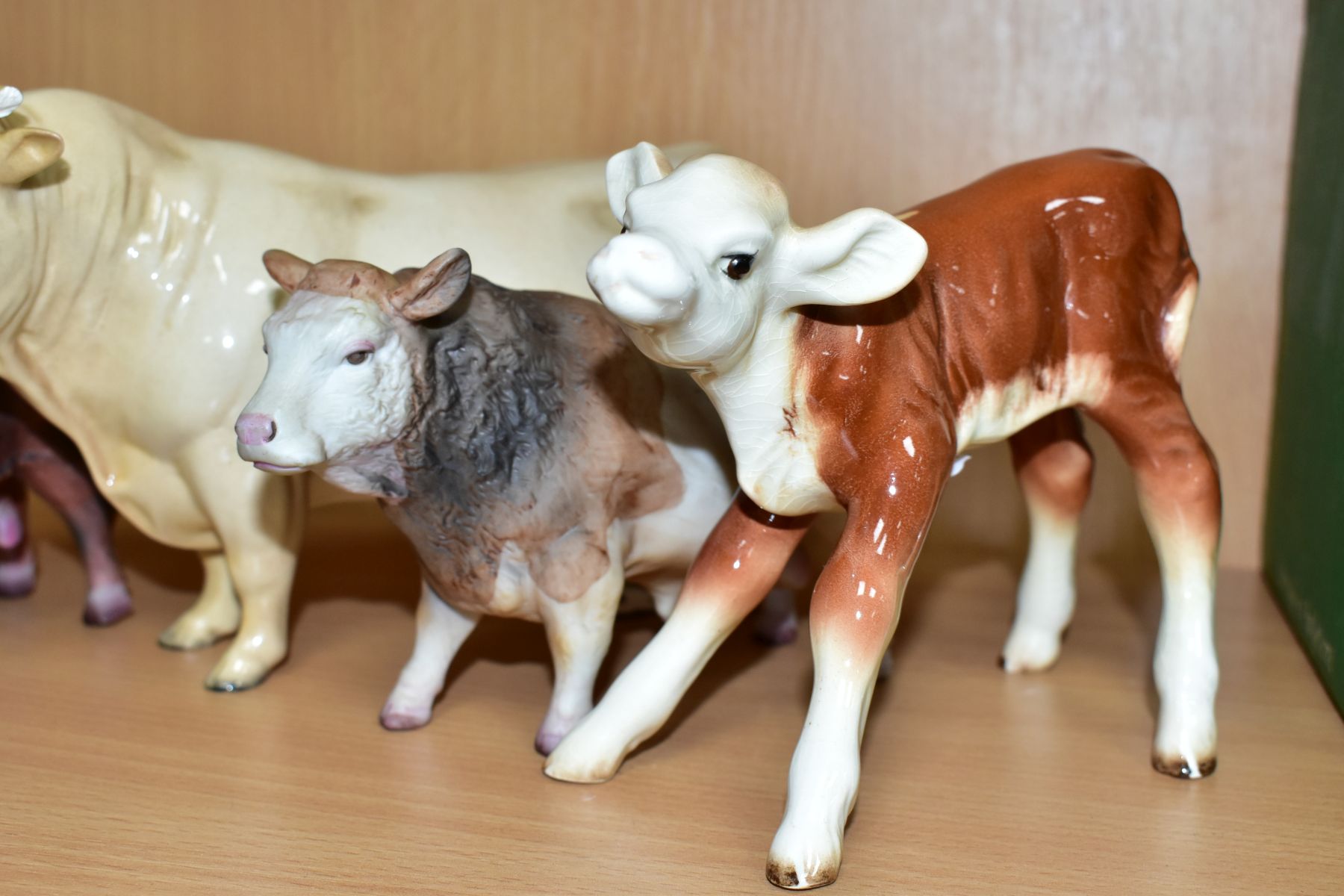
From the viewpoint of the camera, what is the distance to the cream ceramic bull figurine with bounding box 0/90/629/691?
37.0 inches

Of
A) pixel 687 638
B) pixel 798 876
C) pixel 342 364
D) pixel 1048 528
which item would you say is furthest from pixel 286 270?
pixel 1048 528

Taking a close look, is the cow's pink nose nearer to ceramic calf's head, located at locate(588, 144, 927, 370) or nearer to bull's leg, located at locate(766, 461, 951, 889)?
ceramic calf's head, located at locate(588, 144, 927, 370)

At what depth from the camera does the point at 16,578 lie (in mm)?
1175

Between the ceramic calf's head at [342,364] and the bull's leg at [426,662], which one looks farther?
the bull's leg at [426,662]

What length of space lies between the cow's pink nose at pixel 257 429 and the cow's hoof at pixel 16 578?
1.72 ft

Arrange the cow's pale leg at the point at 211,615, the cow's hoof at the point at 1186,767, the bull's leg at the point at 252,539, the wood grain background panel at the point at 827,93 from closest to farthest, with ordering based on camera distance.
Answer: the cow's hoof at the point at 1186,767 < the bull's leg at the point at 252,539 < the cow's pale leg at the point at 211,615 < the wood grain background panel at the point at 827,93

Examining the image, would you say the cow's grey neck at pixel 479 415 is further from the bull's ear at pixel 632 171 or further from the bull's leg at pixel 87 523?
the bull's leg at pixel 87 523

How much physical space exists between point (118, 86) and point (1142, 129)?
0.95 metres

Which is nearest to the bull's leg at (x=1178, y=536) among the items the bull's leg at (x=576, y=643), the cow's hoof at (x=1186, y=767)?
the cow's hoof at (x=1186, y=767)

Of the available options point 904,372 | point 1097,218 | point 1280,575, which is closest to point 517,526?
point 904,372

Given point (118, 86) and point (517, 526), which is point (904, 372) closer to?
point (517, 526)

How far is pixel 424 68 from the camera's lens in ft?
4.28

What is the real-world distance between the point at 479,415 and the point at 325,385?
10cm

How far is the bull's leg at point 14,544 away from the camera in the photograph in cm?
116
